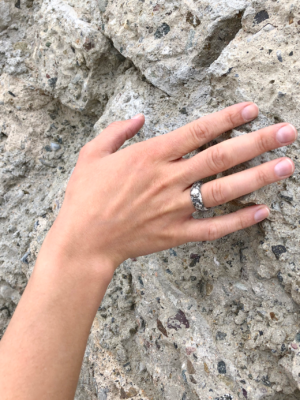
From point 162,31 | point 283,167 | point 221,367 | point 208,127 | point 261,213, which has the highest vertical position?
point 162,31

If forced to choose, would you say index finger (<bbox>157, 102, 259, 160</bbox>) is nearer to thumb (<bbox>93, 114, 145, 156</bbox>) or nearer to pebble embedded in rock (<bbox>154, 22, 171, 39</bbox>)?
thumb (<bbox>93, 114, 145, 156</bbox>)

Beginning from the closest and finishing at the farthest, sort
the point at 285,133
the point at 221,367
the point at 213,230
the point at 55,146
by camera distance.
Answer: the point at 285,133
the point at 213,230
the point at 221,367
the point at 55,146

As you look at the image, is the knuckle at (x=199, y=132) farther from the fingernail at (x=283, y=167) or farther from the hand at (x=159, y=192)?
the fingernail at (x=283, y=167)

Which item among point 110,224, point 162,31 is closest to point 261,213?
point 110,224

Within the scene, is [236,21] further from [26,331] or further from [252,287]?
[26,331]

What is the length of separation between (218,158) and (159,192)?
0.57 feet

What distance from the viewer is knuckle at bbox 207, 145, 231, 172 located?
2.43 feet

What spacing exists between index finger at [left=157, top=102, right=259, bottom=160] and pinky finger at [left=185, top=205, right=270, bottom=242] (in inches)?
7.6

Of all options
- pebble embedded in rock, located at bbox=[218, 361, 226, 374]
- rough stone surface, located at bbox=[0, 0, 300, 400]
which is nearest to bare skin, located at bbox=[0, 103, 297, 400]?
rough stone surface, located at bbox=[0, 0, 300, 400]

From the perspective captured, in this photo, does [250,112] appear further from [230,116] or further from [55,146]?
[55,146]

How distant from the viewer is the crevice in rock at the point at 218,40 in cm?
91

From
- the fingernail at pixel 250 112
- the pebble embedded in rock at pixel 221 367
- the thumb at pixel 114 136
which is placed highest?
the thumb at pixel 114 136

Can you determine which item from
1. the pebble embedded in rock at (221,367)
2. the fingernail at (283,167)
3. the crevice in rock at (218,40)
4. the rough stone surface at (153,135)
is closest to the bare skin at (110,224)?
the fingernail at (283,167)

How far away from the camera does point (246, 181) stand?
73 centimetres
